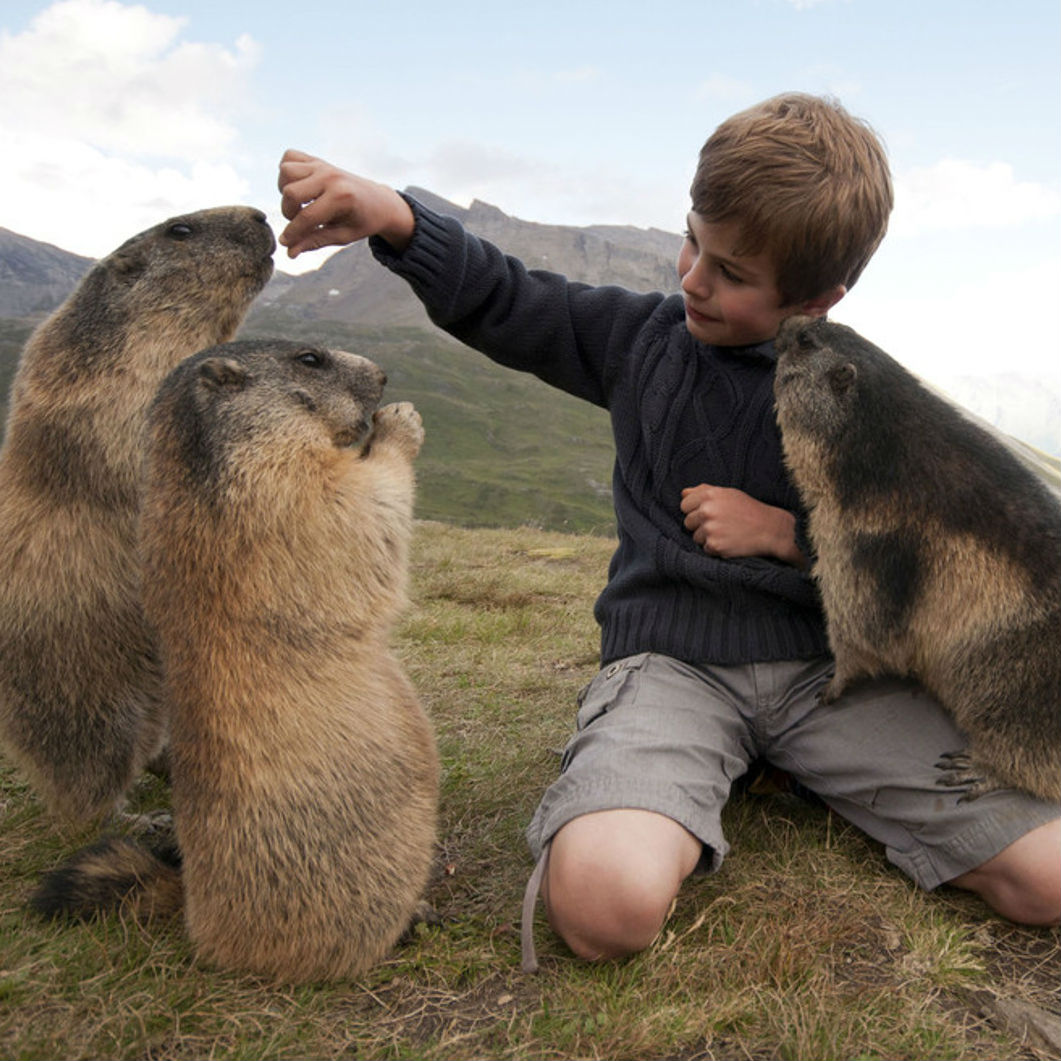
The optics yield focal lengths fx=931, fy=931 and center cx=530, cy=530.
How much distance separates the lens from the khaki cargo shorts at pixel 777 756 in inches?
136

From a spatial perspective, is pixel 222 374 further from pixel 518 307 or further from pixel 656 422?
pixel 656 422

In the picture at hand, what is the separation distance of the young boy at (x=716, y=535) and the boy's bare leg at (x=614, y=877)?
0.01 meters

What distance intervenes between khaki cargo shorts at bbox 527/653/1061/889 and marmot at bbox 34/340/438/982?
716 mm

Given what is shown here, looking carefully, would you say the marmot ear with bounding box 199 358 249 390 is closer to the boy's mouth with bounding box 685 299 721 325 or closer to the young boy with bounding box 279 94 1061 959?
the young boy with bounding box 279 94 1061 959

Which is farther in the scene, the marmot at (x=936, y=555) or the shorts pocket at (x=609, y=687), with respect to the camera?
the shorts pocket at (x=609, y=687)

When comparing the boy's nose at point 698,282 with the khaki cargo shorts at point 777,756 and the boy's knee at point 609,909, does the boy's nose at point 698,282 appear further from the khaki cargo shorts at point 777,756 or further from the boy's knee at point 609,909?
the boy's knee at point 609,909

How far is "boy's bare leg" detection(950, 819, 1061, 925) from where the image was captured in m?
3.34

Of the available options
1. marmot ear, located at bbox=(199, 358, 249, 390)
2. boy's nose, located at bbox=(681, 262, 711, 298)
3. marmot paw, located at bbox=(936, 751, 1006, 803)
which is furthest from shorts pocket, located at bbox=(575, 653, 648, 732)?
marmot ear, located at bbox=(199, 358, 249, 390)

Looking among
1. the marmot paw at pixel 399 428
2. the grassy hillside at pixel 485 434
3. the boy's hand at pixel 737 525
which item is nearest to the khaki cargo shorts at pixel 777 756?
the boy's hand at pixel 737 525

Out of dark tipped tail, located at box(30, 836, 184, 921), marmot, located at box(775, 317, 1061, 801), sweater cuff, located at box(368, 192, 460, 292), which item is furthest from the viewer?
sweater cuff, located at box(368, 192, 460, 292)

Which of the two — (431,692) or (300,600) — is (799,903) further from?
(431,692)

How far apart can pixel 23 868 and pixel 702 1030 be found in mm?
2871

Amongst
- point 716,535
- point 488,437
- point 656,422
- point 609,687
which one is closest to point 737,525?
point 716,535

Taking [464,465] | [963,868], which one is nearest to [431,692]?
[963,868]
